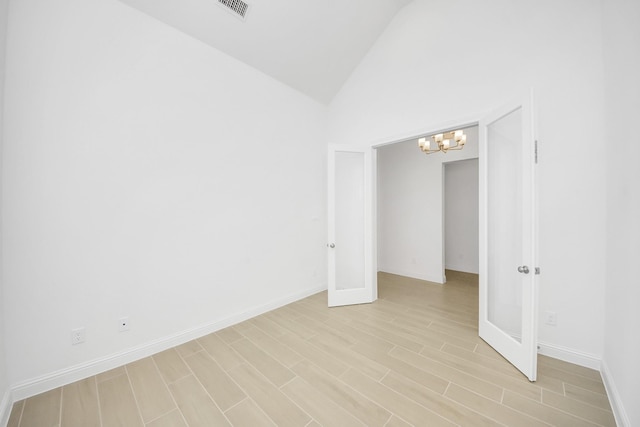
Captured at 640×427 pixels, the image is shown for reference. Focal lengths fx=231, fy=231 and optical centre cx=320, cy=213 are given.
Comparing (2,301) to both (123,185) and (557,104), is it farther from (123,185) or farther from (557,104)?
(557,104)

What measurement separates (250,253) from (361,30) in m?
3.35

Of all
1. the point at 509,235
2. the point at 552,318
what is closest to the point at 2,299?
the point at 509,235

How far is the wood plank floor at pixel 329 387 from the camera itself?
1.48 meters

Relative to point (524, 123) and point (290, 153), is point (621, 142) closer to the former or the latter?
point (524, 123)

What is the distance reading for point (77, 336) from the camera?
6.07 ft

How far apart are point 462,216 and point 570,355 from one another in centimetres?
354

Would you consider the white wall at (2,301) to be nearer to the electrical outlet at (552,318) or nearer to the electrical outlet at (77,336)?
the electrical outlet at (77,336)

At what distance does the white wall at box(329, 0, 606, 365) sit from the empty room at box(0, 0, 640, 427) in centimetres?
2

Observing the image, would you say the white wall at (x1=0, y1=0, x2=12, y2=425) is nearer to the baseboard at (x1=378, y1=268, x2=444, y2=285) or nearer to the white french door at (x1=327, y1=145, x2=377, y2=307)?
the white french door at (x1=327, y1=145, x2=377, y2=307)

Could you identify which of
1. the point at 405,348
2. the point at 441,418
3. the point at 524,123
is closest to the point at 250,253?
the point at 405,348

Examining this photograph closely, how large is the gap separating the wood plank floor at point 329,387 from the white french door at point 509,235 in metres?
0.25

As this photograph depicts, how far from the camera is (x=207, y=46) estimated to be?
255 centimetres

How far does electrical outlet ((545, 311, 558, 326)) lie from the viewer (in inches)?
81.7

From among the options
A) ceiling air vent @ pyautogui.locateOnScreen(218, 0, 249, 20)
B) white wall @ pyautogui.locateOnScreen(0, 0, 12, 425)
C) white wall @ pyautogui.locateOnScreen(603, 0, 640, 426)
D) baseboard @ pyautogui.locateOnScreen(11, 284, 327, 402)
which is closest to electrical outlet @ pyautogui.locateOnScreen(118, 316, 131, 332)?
baseboard @ pyautogui.locateOnScreen(11, 284, 327, 402)
